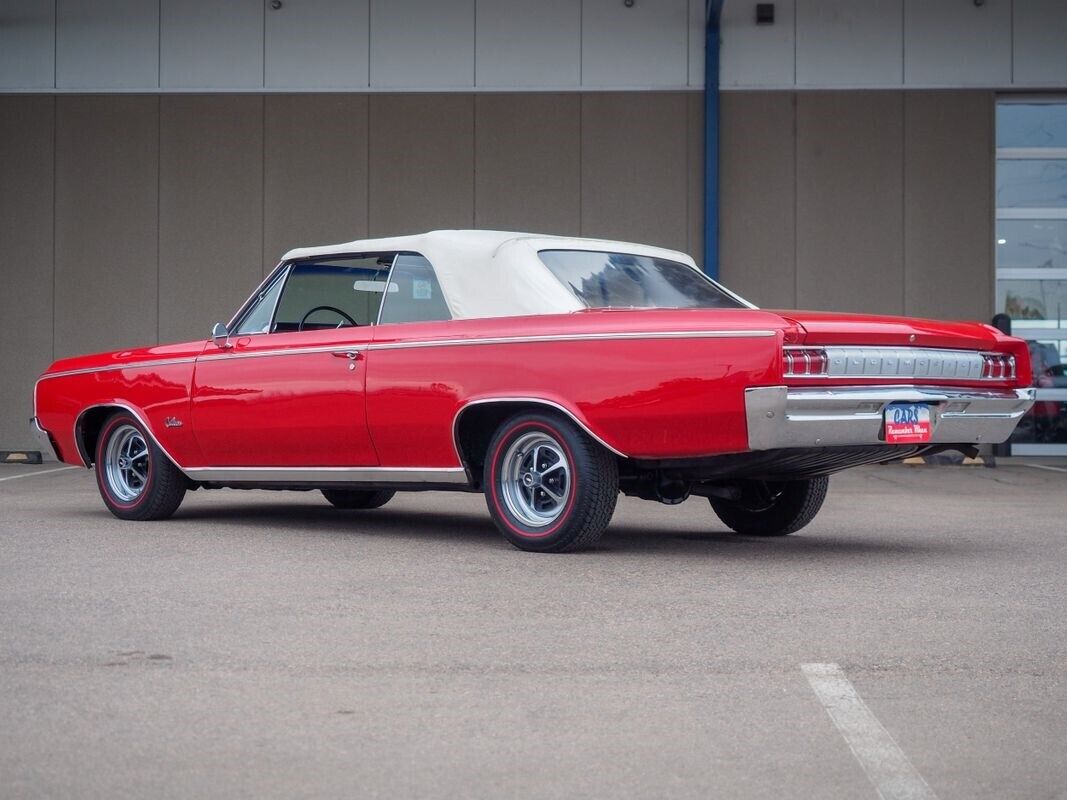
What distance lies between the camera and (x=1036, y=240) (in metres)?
18.2

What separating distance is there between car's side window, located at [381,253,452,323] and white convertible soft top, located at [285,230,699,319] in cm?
6

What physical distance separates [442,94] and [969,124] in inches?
242

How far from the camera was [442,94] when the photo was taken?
18.2 m

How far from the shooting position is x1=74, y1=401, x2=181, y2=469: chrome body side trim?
8508mm

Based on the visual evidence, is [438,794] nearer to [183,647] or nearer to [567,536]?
[183,647]

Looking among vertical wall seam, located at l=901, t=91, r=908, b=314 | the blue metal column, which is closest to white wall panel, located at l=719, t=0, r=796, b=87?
the blue metal column

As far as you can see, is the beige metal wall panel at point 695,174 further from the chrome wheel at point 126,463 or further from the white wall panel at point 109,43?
the chrome wheel at point 126,463

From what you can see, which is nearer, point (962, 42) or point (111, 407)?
point (111, 407)

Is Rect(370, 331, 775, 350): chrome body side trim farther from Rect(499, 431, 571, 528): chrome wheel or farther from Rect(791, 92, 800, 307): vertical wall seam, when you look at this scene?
Rect(791, 92, 800, 307): vertical wall seam

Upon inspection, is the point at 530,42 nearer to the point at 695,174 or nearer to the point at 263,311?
the point at 695,174

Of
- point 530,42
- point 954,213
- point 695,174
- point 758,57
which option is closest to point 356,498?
point 695,174

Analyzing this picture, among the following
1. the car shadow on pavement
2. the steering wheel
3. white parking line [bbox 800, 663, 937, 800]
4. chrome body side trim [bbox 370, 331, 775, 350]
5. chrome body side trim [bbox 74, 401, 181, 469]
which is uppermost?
the steering wheel

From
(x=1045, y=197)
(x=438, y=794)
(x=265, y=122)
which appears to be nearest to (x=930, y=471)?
(x=1045, y=197)

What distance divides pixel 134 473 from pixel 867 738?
20.0ft
